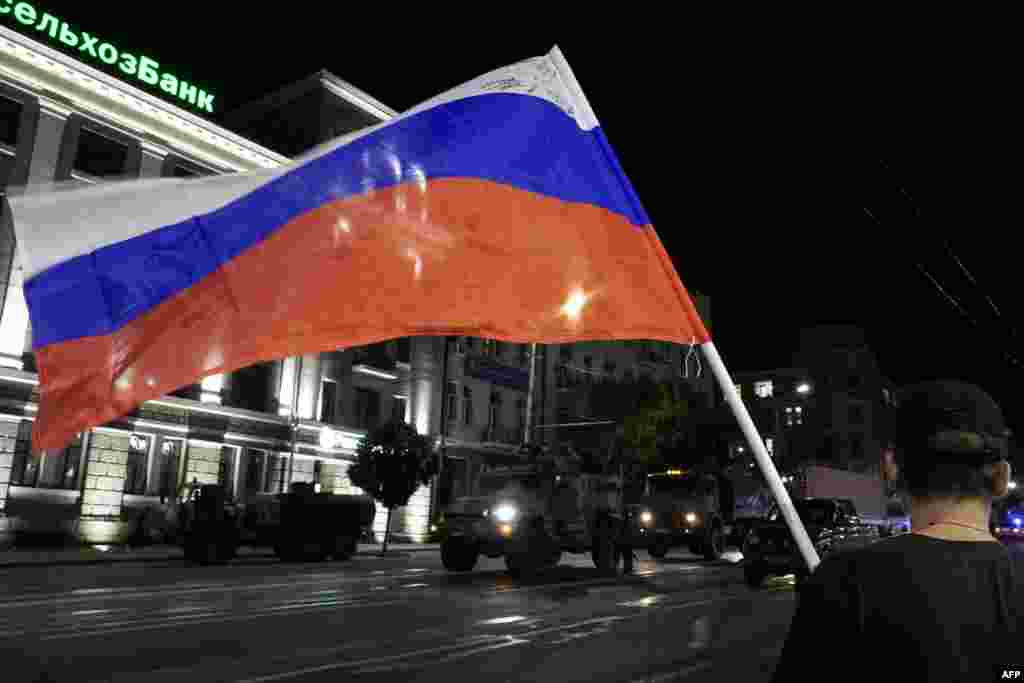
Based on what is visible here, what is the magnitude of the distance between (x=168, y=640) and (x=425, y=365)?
32312mm

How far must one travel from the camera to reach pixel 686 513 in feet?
97.7

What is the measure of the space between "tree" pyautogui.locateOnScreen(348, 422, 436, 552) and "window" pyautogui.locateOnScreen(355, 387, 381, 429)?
27.4ft

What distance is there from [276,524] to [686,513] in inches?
560

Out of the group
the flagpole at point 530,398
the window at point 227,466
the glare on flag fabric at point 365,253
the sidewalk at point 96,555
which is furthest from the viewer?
the flagpole at point 530,398

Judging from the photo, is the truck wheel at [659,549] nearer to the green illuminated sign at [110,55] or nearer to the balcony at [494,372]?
the balcony at [494,372]

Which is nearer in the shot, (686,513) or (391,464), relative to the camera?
(686,513)

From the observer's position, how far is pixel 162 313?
3.77 meters

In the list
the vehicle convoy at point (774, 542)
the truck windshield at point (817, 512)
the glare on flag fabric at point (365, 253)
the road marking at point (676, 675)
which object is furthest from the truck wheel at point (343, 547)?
the glare on flag fabric at point (365, 253)

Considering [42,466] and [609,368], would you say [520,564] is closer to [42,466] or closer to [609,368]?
[42,466]

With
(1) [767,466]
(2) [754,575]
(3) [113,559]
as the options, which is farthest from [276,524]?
(1) [767,466]

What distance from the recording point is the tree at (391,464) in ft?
98.6

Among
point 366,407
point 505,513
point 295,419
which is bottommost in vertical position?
point 505,513

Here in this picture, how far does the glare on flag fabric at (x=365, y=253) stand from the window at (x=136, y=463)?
27714mm

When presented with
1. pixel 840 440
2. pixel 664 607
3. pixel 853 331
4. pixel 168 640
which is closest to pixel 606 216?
pixel 168 640
